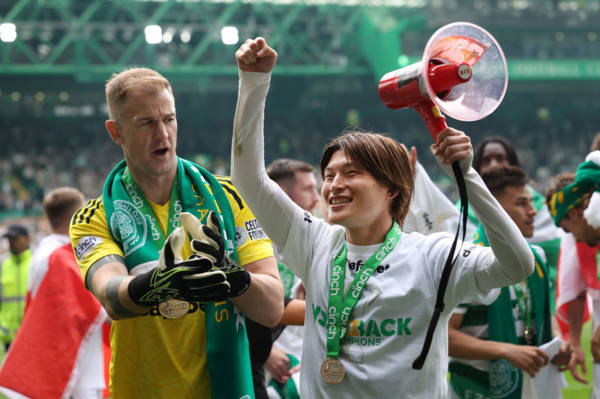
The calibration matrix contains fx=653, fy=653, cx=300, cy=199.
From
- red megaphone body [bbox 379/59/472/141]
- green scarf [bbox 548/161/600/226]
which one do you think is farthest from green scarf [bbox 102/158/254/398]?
green scarf [bbox 548/161/600/226]

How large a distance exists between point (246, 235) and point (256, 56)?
682 mm

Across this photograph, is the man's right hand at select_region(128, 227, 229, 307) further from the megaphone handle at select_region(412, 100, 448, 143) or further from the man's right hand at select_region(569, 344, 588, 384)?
the man's right hand at select_region(569, 344, 588, 384)

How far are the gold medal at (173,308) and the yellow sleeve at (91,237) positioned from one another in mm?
275

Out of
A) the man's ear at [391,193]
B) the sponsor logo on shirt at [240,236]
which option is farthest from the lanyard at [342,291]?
the sponsor logo on shirt at [240,236]

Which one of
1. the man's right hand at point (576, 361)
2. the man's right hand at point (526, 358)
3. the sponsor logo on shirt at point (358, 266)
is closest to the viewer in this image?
the sponsor logo on shirt at point (358, 266)

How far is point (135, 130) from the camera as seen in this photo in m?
2.38

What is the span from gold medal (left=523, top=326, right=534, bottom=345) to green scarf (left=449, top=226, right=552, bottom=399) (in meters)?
0.03

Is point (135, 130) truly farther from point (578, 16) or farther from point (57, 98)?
point (578, 16)

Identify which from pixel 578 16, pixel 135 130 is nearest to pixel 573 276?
pixel 135 130

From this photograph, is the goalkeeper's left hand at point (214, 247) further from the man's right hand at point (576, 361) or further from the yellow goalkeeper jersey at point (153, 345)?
the man's right hand at point (576, 361)

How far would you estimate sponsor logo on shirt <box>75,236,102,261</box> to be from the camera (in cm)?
231

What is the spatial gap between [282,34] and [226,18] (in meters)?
2.74

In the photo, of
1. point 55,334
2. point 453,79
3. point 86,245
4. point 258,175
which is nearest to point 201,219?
point 258,175

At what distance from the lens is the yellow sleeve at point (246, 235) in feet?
7.95
